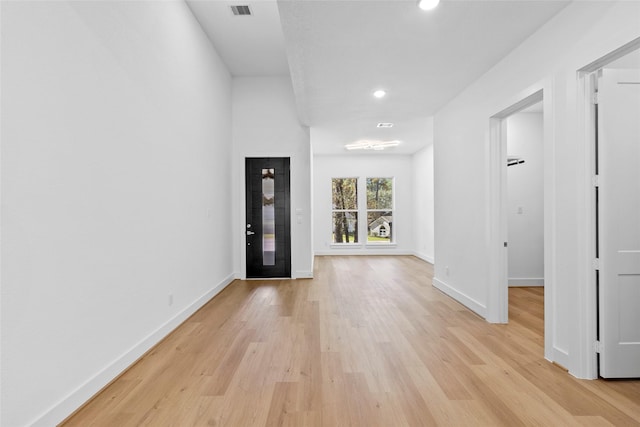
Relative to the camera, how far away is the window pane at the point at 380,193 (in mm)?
9281

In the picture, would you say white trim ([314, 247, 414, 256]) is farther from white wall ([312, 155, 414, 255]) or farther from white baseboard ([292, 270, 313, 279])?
white baseboard ([292, 270, 313, 279])

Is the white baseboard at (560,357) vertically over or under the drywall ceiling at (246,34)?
under

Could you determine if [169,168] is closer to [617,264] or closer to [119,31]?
[119,31]

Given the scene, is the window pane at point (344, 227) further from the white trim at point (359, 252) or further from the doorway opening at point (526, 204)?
the doorway opening at point (526, 204)

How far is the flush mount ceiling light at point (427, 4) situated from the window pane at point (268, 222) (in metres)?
3.90

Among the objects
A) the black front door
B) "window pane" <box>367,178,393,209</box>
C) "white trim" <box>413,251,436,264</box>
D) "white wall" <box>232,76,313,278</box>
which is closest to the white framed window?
"window pane" <box>367,178,393,209</box>

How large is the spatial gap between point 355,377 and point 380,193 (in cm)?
733

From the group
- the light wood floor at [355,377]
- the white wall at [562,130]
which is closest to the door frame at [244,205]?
the light wood floor at [355,377]

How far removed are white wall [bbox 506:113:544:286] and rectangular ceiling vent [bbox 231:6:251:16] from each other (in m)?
4.35

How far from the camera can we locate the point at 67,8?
192 centimetres

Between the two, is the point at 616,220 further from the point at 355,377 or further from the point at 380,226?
the point at 380,226

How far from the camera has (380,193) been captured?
9297mm

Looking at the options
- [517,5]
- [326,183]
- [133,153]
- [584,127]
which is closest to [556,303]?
[584,127]

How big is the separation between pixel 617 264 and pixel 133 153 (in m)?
3.70
